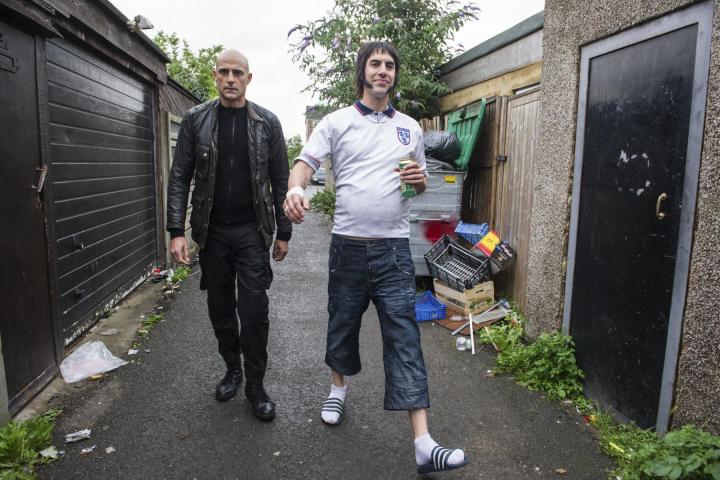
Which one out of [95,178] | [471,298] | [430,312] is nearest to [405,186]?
[471,298]

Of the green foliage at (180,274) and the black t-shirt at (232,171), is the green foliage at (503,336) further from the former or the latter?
the green foliage at (180,274)

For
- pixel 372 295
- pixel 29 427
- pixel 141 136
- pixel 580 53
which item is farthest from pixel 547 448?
pixel 141 136

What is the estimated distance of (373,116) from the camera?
3045mm

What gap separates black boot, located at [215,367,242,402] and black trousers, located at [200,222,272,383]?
13.2 inches

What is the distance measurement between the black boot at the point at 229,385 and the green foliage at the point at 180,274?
3.89 metres

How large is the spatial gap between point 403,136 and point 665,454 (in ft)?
6.85

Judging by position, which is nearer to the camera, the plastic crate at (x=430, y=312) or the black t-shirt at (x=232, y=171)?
the black t-shirt at (x=232, y=171)

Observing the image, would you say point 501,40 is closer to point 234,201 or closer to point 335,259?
point 234,201

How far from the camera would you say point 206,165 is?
3432 mm

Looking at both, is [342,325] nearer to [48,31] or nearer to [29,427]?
[29,427]

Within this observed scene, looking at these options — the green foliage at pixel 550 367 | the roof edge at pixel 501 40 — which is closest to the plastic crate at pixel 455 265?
the green foliage at pixel 550 367

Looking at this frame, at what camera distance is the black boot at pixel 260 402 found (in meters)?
3.46

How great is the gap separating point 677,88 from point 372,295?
198 centimetres

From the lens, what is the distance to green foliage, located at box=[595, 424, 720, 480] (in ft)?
8.11
